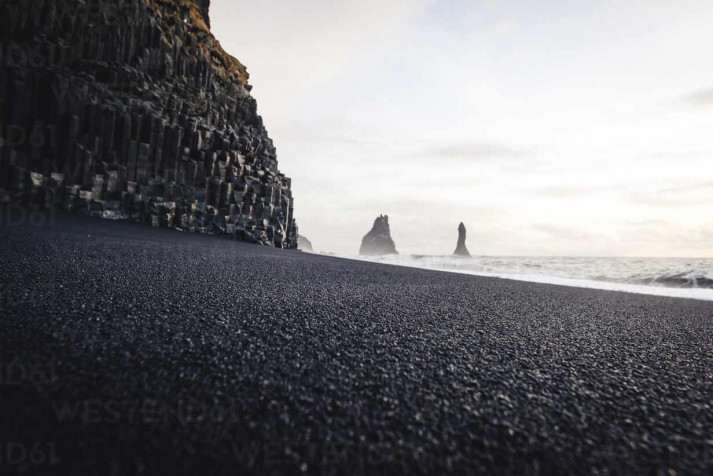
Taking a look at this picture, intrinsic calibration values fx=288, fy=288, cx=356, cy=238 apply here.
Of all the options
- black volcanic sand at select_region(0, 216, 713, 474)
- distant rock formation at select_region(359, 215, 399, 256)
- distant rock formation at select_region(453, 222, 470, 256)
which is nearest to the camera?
black volcanic sand at select_region(0, 216, 713, 474)

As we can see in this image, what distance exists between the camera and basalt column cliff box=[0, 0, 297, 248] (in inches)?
618

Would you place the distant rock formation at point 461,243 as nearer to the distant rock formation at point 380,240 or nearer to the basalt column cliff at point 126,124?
the distant rock formation at point 380,240

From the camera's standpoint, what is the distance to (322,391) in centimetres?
180

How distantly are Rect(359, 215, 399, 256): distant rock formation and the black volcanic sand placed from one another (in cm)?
12451

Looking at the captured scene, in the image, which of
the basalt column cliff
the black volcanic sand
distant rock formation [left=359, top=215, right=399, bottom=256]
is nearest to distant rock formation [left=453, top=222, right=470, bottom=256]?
distant rock formation [left=359, top=215, right=399, bottom=256]

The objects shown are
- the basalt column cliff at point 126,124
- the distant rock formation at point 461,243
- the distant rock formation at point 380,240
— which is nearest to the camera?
the basalt column cliff at point 126,124

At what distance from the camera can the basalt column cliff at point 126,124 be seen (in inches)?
618

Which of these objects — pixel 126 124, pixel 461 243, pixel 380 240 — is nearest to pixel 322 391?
pixel 126 124

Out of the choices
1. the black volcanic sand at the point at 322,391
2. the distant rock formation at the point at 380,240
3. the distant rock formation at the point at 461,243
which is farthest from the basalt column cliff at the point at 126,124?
the distant rock formation at the point at 380,240

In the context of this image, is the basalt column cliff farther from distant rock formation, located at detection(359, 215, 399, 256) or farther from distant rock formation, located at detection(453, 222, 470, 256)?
distant rock formation, located at detection(359, 215, 399, 256)

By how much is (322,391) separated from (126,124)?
75.8 ft

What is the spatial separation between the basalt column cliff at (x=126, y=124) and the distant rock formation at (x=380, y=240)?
104 m

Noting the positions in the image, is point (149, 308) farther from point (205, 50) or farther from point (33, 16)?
point (205, 50)

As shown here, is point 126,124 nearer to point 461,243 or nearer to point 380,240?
point 461,243
